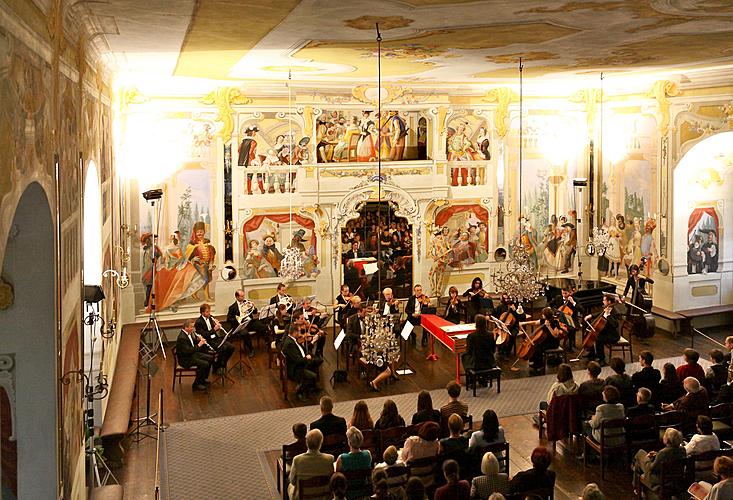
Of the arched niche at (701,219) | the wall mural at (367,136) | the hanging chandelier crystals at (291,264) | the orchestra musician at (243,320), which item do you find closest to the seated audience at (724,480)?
the orchestra musician at (243,320)

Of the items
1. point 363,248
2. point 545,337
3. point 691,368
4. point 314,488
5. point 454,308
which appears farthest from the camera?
point 363,248

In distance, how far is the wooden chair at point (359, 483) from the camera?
942 centimetres

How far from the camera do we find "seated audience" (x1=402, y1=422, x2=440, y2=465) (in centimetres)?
987

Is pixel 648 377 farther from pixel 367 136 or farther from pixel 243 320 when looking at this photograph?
pixel 367 136

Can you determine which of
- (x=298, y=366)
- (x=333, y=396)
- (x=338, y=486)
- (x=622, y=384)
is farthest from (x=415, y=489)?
(x=298, y=366)

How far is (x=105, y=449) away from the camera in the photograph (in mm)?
11477

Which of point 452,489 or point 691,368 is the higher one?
point 691,368

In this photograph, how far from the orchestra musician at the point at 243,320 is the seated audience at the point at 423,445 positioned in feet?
24.5

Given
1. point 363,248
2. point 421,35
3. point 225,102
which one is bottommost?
point 363,248

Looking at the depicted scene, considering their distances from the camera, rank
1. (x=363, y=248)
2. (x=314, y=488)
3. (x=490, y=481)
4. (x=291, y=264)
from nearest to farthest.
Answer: (x=490, y=481)
(x=314, y=488)
(x=291, y=264)
(x=363, y=248)

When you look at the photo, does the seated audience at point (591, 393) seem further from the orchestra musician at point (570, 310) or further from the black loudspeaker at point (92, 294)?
the black loudspeaker at point (92, 294)

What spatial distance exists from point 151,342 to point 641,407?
10.1 m

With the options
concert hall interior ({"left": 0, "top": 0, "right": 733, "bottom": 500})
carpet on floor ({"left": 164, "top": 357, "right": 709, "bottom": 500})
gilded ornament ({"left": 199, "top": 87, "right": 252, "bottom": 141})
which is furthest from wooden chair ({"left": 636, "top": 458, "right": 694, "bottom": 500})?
gilded ornament ({"left": 199, "top": 87, "right": 252, "bottom": 141})

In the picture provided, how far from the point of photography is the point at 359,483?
31.1 feet
